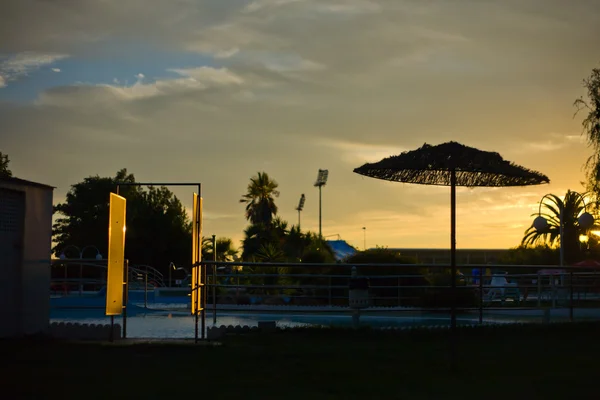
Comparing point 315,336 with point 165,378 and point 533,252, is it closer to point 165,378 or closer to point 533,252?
point 165,378

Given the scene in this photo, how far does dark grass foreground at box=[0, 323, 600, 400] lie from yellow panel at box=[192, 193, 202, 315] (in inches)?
29.9

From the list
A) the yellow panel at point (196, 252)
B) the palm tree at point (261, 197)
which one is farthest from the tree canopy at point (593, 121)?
the palm tree at point (261, 197)

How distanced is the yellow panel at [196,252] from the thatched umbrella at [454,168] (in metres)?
3.24

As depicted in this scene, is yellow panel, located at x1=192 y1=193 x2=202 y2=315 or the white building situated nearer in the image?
yellow panel, located at x1=192 y1=193 x2=202 y2=315

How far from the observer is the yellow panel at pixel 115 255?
35.4 ft

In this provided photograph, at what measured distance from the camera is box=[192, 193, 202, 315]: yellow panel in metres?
11.7

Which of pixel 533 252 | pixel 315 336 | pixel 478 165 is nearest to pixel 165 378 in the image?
pixel 478 165

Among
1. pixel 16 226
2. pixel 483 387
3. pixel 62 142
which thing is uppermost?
pixel 62 142

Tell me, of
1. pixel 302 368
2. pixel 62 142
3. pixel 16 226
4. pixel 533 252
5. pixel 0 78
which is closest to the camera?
pixel 302 368

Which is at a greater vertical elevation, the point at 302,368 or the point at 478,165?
the point at 478,165

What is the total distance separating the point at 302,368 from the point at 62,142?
16915mm

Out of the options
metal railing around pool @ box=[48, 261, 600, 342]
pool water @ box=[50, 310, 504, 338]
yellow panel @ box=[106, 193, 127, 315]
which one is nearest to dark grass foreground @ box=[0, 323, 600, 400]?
yellow panel @ box=[106, 193, 127, 315]

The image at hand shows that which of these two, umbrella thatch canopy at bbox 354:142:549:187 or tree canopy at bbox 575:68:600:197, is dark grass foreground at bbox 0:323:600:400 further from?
tree canopy at bbox 575:68:600:197

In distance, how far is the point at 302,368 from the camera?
28.2 feet
